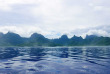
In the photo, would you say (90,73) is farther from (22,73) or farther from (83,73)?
(22,73)

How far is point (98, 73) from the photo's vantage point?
34.9 ft

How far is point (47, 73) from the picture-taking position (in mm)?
10891

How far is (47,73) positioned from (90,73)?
4489 millimetres

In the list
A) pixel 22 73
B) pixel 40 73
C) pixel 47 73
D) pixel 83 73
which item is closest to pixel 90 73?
pixel 83 73

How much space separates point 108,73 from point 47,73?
6290 mm

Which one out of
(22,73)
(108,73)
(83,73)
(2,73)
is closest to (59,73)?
(83,73)

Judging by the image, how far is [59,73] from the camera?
10805mm

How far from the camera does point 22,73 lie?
35.4 ft

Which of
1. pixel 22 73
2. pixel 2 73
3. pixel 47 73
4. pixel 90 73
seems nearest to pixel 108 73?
pixel 90 73

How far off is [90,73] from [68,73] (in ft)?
7.44

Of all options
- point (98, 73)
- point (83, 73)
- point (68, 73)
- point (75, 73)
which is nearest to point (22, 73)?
point (68, 73)

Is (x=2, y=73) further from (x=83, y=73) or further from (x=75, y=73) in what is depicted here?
(x=83, y=73)

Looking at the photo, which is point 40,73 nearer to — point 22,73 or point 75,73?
point 22,73

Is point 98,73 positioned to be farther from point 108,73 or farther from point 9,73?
point 9,73
